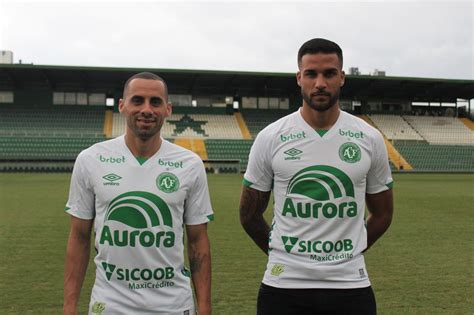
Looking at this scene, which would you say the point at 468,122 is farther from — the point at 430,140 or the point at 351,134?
the point at 351,134

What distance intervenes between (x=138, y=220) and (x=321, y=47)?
51.2 inches

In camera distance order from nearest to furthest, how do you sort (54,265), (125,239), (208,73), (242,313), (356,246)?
1. (125,239)
2. (356,246)
3. (242,313)
4. (54,265)
5. (208,73)

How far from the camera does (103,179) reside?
93.0 inches

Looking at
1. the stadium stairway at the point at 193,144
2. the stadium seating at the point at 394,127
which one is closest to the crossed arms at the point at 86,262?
the stadium stairway at the point at 193,144

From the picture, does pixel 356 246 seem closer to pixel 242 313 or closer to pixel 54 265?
pixel 242 313

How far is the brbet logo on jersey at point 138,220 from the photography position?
2312 mm

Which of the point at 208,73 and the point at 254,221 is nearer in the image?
the point at 254,221

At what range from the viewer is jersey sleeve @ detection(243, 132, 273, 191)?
103 inches

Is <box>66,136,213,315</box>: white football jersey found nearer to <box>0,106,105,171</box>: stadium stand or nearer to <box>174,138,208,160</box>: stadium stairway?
<box>0,106,105,171</box>: stadium stand

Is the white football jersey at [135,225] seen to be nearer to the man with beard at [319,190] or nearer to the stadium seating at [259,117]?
the man with beard at [319,190]

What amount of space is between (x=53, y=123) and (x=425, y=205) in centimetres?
3170

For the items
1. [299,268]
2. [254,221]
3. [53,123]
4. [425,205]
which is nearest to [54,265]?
[254,221]

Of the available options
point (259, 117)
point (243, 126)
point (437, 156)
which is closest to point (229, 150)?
point (243, 126)

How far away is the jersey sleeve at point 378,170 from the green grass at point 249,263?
2.46 metres
